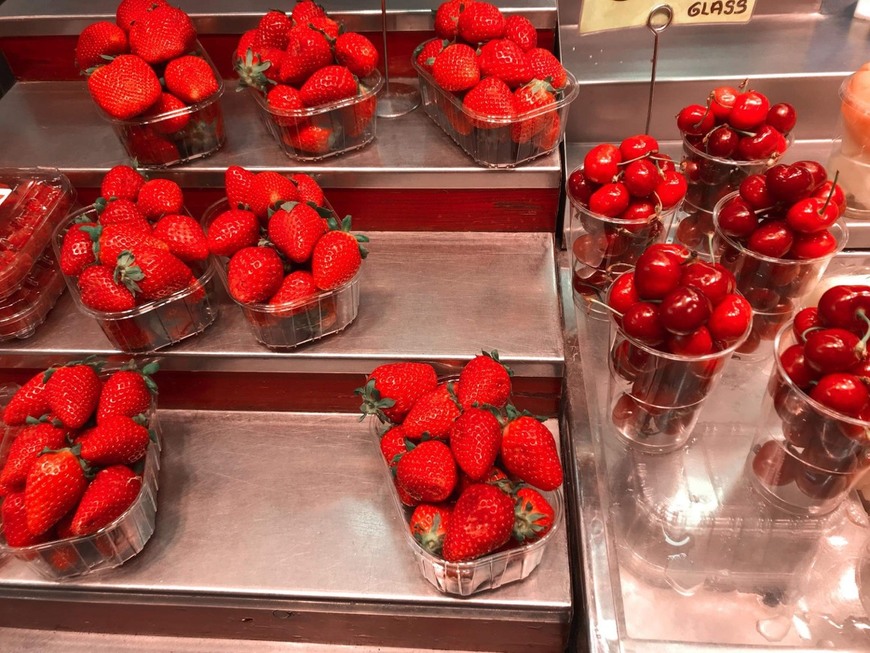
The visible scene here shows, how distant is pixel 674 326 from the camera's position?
0.97 m

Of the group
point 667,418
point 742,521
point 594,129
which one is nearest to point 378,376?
point 667,418

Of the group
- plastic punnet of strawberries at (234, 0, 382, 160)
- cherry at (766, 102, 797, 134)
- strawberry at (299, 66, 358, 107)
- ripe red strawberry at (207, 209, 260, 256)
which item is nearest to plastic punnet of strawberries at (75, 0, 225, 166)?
plastic punnet of strawberries at (234, 0, 382, 160)

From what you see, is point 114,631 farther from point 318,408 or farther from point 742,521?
point 742,521

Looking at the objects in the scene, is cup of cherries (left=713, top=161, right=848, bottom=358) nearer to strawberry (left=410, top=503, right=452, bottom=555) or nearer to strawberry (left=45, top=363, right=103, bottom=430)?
strawberry (left=410, top=503, right=452, bottom=555)

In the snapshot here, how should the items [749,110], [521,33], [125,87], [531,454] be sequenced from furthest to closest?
[521,33] < [125,87] < [749,110] < [531,454]

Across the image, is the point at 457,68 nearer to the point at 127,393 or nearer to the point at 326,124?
the point at 326,124

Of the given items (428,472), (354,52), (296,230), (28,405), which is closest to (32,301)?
(28,405)

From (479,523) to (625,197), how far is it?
24.7 inches

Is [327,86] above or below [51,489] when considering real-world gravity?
above

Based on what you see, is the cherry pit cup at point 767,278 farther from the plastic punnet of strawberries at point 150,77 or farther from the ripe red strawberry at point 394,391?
A: the plastic punnet of strawberries at point 150,77

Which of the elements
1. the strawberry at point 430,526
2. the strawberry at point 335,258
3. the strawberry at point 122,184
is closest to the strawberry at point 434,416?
the strawberry at point 430,526

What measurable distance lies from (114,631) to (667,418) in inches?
→ 43.4

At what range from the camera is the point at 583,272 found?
1.43 m

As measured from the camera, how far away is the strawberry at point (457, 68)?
4.66ft
